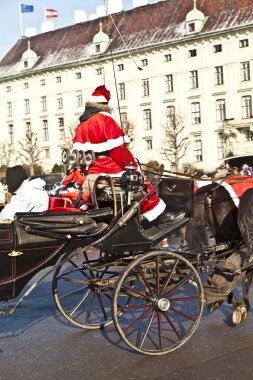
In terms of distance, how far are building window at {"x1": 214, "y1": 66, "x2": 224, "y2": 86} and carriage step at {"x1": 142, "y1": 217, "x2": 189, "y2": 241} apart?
60913mm

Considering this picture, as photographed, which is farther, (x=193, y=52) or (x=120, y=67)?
(x=120, y=67)

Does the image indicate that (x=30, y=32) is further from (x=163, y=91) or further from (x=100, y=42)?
(x=163, y=91)

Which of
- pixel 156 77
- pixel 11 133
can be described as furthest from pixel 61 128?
pixel 156 77

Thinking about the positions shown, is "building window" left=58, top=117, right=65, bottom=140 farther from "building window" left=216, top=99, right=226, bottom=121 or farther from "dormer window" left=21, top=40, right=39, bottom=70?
"building window" left=216, top=99, right=226, bottom=121

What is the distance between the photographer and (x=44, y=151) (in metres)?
80.8

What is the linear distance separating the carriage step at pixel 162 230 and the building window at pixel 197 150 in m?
61.4

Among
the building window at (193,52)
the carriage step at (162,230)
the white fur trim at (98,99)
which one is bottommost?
the carriage step at (162,230)

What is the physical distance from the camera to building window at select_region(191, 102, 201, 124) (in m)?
67.6

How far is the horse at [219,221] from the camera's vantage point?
23.1ft

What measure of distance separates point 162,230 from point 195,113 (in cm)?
6213

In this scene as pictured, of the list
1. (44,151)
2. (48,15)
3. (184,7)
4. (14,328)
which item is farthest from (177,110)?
(14,328)

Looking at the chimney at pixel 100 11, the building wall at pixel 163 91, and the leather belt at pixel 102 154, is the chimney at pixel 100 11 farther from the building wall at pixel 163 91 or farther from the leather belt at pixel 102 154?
the leather belt at pixel 102 154

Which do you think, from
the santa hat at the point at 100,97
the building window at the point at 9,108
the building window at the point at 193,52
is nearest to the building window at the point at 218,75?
the building window at the point at 193,52

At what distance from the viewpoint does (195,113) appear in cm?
6794
